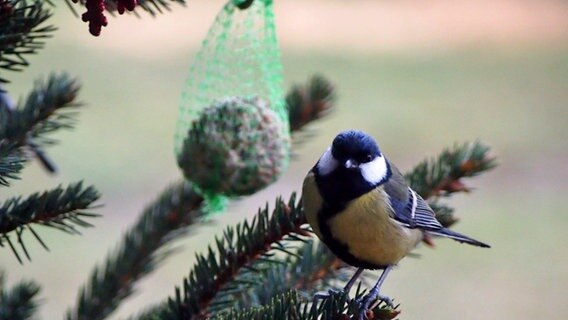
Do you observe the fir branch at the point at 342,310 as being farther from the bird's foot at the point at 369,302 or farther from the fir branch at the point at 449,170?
the fir branch at the point at 449,170

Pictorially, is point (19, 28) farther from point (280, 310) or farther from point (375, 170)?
point (375, 170)

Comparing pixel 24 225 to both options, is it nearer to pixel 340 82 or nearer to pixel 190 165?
pixel 190 165

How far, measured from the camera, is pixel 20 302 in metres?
Answer: 0.80

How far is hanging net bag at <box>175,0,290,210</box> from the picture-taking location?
1.04m

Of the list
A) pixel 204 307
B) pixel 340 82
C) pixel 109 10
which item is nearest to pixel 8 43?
pixel 109 10

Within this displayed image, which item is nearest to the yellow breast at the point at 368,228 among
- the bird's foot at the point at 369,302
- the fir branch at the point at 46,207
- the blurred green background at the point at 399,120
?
the bird's foot at the point at 369,302

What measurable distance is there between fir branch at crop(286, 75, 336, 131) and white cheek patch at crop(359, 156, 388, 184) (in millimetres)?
124

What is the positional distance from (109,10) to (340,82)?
376 cm

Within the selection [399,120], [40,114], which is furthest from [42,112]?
[399,120]

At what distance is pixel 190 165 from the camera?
103 cm

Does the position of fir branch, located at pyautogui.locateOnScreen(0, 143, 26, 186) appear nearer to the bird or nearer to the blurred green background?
the bird

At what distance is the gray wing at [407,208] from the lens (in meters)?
0.89

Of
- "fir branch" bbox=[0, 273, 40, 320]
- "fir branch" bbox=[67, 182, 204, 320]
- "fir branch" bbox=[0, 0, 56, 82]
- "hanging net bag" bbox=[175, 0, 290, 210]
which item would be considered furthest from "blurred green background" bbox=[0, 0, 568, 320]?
"fir branch" bbox=[0, 0, 56, 82]

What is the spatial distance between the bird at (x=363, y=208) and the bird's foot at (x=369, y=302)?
10cm
